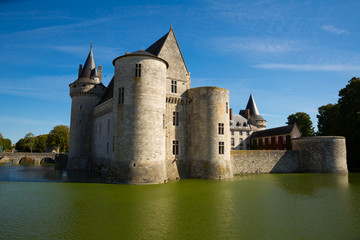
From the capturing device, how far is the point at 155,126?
20.6 metres

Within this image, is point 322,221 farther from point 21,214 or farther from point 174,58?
point 174,58

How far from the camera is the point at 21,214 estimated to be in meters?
10.3

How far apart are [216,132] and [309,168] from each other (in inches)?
623

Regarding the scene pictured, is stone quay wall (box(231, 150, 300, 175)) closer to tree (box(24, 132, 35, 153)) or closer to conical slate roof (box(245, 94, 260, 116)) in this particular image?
conical slate roof (box(245, 94, 260, 116))

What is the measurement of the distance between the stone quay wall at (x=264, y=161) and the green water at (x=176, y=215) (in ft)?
41.7

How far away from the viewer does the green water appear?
8.27m

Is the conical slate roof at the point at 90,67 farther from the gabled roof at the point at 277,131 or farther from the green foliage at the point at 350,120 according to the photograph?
the green foliage at the point at 350,120

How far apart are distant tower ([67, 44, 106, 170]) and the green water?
18.7m

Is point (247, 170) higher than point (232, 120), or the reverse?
point (232, 120)

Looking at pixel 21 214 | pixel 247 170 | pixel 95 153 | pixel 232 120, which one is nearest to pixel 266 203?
pixel 21 214

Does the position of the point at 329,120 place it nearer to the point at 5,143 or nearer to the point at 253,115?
the point at 253,115

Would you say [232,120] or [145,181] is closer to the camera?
[145,181]

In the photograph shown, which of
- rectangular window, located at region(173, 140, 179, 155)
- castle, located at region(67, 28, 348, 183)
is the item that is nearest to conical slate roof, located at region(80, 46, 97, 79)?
castle, located at region(67, 28, 348, 183)

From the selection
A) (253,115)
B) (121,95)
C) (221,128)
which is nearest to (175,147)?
(221,128)
